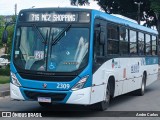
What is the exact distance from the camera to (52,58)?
36.7ft

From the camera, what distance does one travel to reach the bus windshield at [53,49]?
11094 millimetres

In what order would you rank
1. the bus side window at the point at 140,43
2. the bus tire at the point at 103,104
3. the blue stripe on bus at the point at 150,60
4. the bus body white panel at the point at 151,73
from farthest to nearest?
the bus body white panel at the point at 151,73 → the blue stripe on bus at the point at 150,60 → the bus side window at the point at 140,43 → the bus tire at the point at 103,104

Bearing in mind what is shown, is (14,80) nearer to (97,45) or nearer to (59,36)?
(59,36)

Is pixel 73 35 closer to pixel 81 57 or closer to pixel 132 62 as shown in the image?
pixel 81 57

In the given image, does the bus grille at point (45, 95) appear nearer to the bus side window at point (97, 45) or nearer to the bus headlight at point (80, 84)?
the bus headlight at point (80, 84)

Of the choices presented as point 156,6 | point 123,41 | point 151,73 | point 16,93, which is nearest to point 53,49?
point 16,93

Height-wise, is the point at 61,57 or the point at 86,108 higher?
the point at 61,57

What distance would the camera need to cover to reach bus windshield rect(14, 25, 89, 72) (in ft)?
36.4

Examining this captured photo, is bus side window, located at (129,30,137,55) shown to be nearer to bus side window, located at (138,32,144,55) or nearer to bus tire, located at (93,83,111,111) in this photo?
bus side window, located at (138,32,144,55)

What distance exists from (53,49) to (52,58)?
0.79 feet

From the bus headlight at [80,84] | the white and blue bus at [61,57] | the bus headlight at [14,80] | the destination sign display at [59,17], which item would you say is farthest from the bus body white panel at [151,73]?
the bus headlight at [14,80]

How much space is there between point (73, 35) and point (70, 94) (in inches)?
61.7

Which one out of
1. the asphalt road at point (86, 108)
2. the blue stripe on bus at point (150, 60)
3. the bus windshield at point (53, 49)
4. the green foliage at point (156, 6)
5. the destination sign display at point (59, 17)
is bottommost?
the asphalt road at point (86, 108)

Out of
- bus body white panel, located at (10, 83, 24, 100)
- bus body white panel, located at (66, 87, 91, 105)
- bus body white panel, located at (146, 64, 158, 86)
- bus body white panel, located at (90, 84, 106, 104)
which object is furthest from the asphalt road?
bus body white panel, located at (146, 64, 158, 86)
